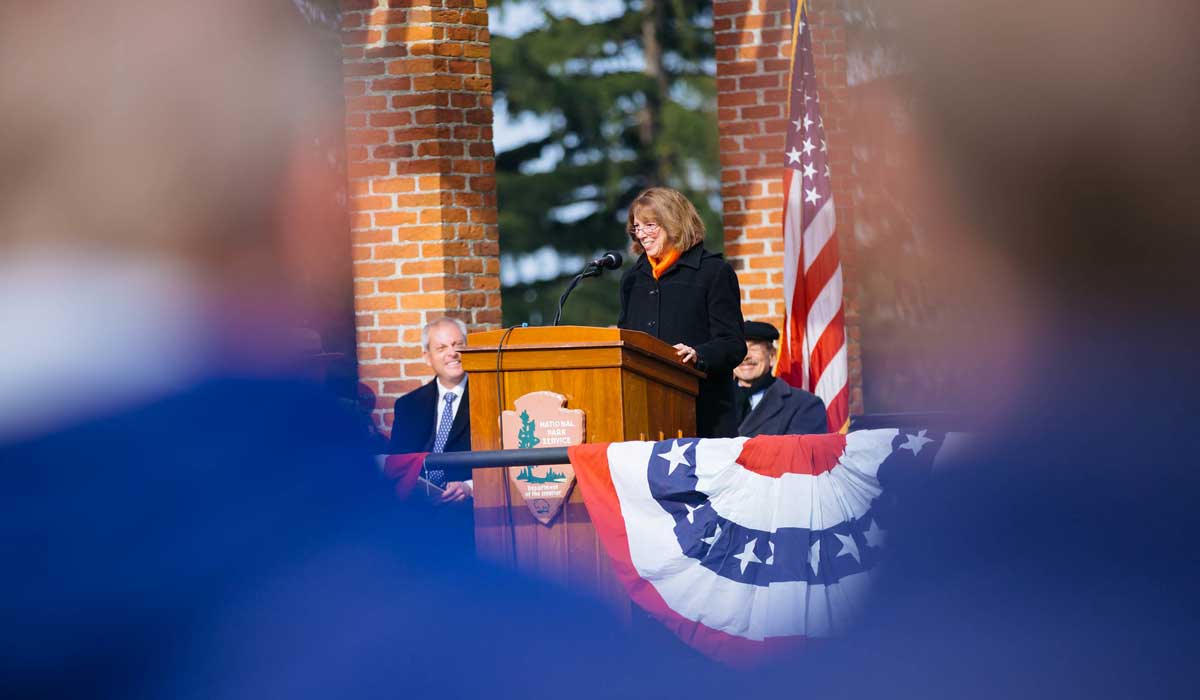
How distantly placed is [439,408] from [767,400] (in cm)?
122

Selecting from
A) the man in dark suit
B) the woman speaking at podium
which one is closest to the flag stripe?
the woman speaking at podium

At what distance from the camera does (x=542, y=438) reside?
13.5 feet

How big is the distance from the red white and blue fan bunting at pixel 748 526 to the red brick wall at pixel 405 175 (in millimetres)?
2396

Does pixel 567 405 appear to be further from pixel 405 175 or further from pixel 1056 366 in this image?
pixel 405 175

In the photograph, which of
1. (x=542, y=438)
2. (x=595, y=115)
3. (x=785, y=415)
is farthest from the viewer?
(x=595, y=115)

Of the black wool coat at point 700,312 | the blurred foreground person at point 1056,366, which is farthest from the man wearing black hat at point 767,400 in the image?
the blurred foreground person at point 1056,366

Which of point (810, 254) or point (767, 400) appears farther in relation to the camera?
point (810, 254)

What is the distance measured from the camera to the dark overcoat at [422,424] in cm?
520

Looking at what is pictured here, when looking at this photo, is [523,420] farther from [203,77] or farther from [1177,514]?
[1177,514]

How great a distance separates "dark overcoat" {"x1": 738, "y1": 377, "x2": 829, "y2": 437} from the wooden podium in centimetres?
127

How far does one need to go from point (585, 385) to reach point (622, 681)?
0.82 meters

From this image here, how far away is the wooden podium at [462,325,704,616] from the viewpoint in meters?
4.07

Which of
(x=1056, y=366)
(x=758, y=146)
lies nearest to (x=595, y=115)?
(x=758, y=146)

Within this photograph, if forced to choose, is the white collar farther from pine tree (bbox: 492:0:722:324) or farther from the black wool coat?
pine tree (bbox: 492:0:722:324)
